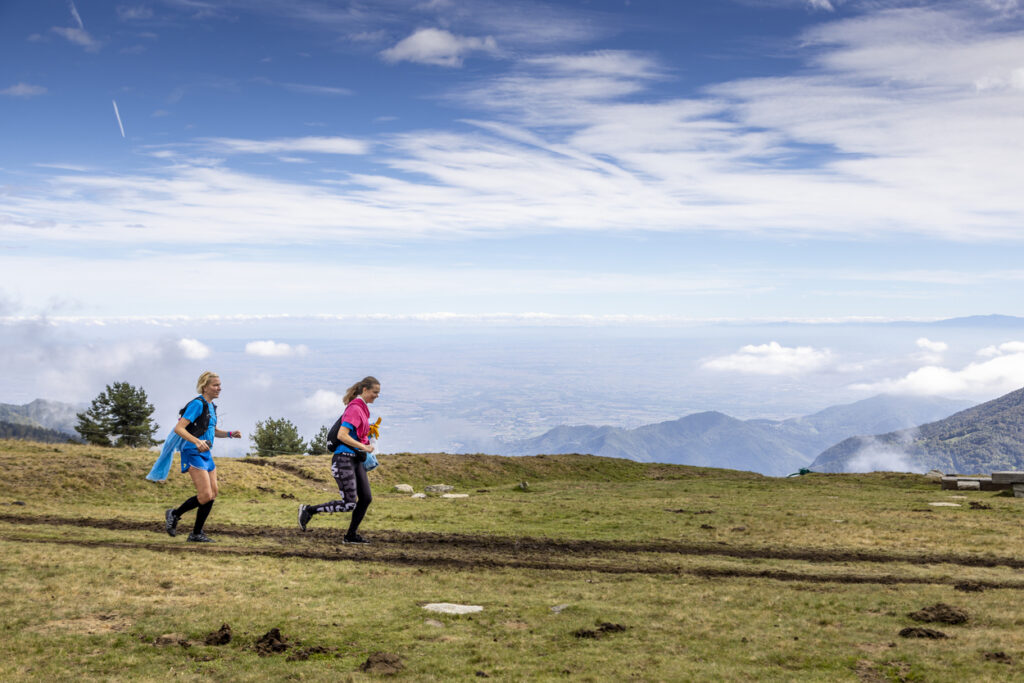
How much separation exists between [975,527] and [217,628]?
26.6m

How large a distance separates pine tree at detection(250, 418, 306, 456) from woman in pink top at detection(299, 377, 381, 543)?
89.3 metres

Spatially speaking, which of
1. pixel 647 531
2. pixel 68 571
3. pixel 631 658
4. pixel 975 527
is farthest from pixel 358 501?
pixel 975 527

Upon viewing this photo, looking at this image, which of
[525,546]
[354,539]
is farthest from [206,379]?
[525,546]

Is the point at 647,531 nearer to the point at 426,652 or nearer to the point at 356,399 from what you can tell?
the point at 356,399

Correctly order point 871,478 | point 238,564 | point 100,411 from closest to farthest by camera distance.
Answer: point 238,564
point 871,478
point 100,411

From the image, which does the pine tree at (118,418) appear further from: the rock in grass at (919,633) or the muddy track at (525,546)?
the rock in grass at (919,633)

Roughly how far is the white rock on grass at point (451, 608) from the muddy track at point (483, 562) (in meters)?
3.92

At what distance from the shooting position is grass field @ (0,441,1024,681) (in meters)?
9.95

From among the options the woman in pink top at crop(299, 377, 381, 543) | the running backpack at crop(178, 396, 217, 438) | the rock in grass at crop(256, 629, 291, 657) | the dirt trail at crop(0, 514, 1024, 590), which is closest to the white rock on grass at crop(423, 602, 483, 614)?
the rock in grass at crop(256, 629, 291, 657)

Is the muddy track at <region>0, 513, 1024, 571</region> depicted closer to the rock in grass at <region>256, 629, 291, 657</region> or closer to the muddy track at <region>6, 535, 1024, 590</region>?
the muddy track at <region>6, 535, 1024, 590</region>

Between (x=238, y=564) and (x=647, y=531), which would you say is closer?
(x=238, y=564)

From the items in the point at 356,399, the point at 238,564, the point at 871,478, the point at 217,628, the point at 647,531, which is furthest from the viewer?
the point at 871,478

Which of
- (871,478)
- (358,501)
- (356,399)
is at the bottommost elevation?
(871,478)

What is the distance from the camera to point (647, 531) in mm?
24359
